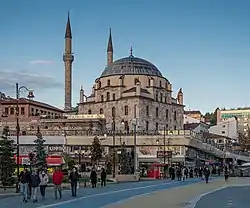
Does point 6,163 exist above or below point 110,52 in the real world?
below

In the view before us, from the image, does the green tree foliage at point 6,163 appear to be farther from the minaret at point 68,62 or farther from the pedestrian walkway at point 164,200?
the minaret at point 68,62

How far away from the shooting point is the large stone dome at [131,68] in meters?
119

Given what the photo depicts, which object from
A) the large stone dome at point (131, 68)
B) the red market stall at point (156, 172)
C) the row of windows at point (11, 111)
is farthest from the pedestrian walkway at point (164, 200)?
the large stone dome at point (131, 68)

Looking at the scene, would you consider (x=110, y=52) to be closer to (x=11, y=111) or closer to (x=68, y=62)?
(x=68, y=62)

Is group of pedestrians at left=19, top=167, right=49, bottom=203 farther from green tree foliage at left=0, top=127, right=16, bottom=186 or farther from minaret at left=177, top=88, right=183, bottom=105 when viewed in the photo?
minaret at left=177, top=88, right=183, bottom=105

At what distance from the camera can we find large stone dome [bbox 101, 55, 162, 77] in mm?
119438

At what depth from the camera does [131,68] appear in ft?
392

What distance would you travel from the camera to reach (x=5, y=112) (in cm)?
11319

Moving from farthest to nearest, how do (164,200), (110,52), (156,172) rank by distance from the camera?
(110,52) → (156,172) → (164,200)

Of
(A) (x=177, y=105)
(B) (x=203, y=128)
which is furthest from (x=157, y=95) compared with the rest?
(B) (x=203, y=128)

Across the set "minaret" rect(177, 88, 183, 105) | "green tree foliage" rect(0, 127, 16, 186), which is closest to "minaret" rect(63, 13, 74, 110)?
"minaret" rect(177, 88, 183, 105)

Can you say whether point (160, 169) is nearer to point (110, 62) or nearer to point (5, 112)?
point (5, 112)

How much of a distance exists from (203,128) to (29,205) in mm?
131205

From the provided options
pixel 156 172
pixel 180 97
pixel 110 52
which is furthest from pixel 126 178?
pixel 110 52
